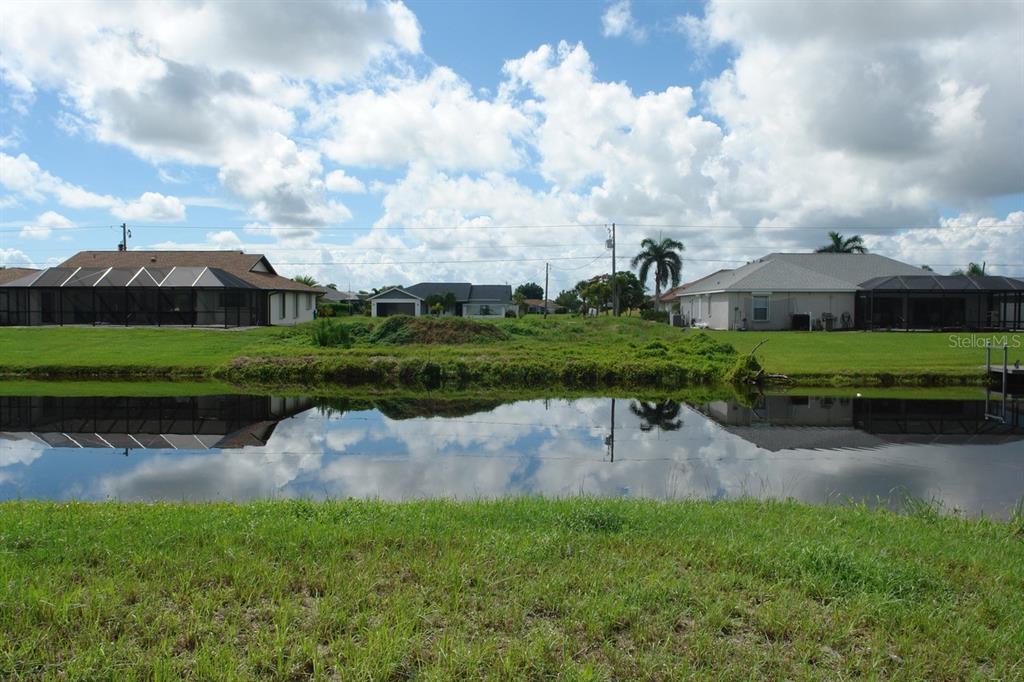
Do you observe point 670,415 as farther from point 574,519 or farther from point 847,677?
point 847,677

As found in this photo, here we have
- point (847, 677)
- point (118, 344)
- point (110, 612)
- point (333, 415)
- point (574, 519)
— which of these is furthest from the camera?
point (118, 344)

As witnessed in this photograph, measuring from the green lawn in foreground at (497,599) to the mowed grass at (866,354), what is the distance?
2047 cm

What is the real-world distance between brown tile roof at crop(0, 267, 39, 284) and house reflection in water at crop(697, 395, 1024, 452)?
4748cm

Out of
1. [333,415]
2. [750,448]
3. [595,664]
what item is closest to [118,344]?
[333,415]

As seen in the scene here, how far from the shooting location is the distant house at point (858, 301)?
44.4 meters

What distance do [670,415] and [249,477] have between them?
11589mm

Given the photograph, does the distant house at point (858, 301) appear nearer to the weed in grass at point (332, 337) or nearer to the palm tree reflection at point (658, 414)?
the weed in grass at point (332, 337)

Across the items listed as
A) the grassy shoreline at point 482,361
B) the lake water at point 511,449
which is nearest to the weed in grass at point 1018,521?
the lake water at point 511,449

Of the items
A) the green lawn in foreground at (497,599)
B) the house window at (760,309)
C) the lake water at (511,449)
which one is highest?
the house window at (760,309)

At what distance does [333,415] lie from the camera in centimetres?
1947

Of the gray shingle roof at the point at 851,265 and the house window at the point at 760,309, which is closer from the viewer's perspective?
the house window at the point at 760,309

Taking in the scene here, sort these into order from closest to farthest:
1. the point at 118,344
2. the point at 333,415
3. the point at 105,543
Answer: the point at 105,543, the point at 333,415, the point at 118,344

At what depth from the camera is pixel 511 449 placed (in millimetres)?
14906

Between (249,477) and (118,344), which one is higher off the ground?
(118,344)
